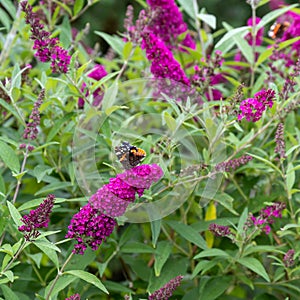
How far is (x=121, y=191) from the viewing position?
1.09m

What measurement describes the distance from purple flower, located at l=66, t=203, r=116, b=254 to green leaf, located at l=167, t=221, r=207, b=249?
0.36 m

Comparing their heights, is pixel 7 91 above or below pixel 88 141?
above

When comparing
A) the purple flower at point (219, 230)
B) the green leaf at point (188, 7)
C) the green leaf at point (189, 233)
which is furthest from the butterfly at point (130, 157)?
the green leaf at point (188, 7)

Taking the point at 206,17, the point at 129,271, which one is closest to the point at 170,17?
the point at 206,17

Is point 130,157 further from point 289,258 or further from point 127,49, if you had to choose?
point 127,49

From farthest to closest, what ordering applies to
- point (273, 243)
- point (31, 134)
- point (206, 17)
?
point (206, 17)
point (273, 243)
point (31, 134)

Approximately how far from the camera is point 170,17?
5.44ft

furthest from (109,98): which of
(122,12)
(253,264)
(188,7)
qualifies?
(122,12)

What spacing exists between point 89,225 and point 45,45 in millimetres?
433

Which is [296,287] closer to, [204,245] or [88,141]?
[204,245]

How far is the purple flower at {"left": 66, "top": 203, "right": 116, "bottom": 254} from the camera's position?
3.60ft

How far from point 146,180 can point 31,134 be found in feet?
1.11

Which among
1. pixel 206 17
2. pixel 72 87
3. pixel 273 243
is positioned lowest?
pixel 273 243

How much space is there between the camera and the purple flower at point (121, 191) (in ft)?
3.57
